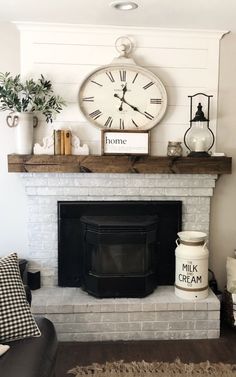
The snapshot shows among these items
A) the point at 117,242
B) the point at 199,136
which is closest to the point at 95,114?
the point at 199,136

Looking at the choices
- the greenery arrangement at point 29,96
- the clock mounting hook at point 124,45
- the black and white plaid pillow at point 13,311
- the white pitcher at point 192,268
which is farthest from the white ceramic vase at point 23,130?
the white pitcher at point 192,268

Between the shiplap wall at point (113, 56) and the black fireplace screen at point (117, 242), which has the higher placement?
the shiplap wall at point (113, 56)

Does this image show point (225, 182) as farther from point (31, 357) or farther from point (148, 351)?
point (31, 357)

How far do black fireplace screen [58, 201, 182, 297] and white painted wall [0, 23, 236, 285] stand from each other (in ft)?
1.19

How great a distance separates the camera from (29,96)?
10.1 feet

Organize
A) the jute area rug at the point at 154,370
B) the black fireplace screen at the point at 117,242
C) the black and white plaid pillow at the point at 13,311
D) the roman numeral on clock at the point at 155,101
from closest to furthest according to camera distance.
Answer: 1. the black and white plaid pillow at the point at 13,311
2. the jute area rug at the point at 154,370
3. the black fireplace screen at the point at 117,242
4. the roman numeral on clock at the point at 155,101

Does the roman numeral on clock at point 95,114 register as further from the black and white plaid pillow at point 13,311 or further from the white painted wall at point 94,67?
the black and white plaid pillow at point 13,311

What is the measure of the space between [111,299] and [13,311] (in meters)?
1.08

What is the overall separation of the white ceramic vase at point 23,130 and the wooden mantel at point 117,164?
89 millimetres

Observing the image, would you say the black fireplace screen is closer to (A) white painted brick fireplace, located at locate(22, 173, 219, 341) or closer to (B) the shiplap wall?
(A) white painted brick fireplace, located at locate(22, 173, 219, 341)

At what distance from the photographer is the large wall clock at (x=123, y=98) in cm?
315

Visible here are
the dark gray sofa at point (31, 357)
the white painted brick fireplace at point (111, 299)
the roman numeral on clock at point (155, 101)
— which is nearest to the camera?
the dark gray sofa at point (31, 357)

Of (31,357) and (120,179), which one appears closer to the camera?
(31,357)

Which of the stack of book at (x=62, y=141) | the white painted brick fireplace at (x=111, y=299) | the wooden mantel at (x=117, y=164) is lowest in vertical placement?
the white painted brick fireplace at (x=111, y=299)
